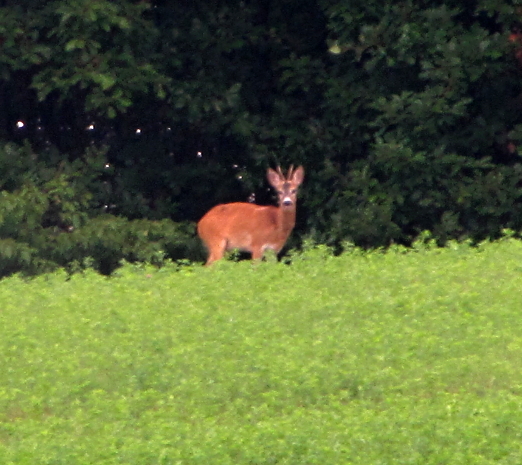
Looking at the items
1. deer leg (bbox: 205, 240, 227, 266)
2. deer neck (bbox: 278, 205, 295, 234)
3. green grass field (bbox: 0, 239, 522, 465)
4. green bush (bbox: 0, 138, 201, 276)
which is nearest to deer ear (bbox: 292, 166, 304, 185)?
deer neck (bbox: 278, 205, 295, 234)

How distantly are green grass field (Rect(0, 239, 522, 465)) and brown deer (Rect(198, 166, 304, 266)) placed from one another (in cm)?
283

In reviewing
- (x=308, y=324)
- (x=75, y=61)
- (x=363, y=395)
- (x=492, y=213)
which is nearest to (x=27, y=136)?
(x=75, y=61)

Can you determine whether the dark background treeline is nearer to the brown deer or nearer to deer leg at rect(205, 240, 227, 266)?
deer leg at rect(205, 240, 227, 266)

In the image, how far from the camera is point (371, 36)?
13898mm

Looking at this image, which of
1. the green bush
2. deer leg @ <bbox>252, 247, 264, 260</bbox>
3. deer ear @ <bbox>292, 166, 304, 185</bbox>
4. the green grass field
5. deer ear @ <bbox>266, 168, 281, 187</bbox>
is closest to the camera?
the green grass field

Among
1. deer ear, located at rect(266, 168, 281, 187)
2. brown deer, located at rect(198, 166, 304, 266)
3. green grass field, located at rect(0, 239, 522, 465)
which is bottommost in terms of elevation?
brown deer, located at rect(198, 166, 304, 266)

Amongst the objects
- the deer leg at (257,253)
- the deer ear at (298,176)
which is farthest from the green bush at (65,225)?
the deer ear at (298,176)

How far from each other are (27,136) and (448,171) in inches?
202

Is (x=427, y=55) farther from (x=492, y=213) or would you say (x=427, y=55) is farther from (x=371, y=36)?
(x=492, y=213)

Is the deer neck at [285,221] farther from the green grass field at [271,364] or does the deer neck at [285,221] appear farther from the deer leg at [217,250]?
the green grass field at [271,364]

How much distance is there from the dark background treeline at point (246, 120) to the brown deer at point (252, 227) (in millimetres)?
518

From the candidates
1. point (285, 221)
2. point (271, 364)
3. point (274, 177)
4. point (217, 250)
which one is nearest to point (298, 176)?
point (274, 177)

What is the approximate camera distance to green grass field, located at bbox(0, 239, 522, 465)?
6.57 metres

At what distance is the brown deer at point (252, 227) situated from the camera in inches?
554
